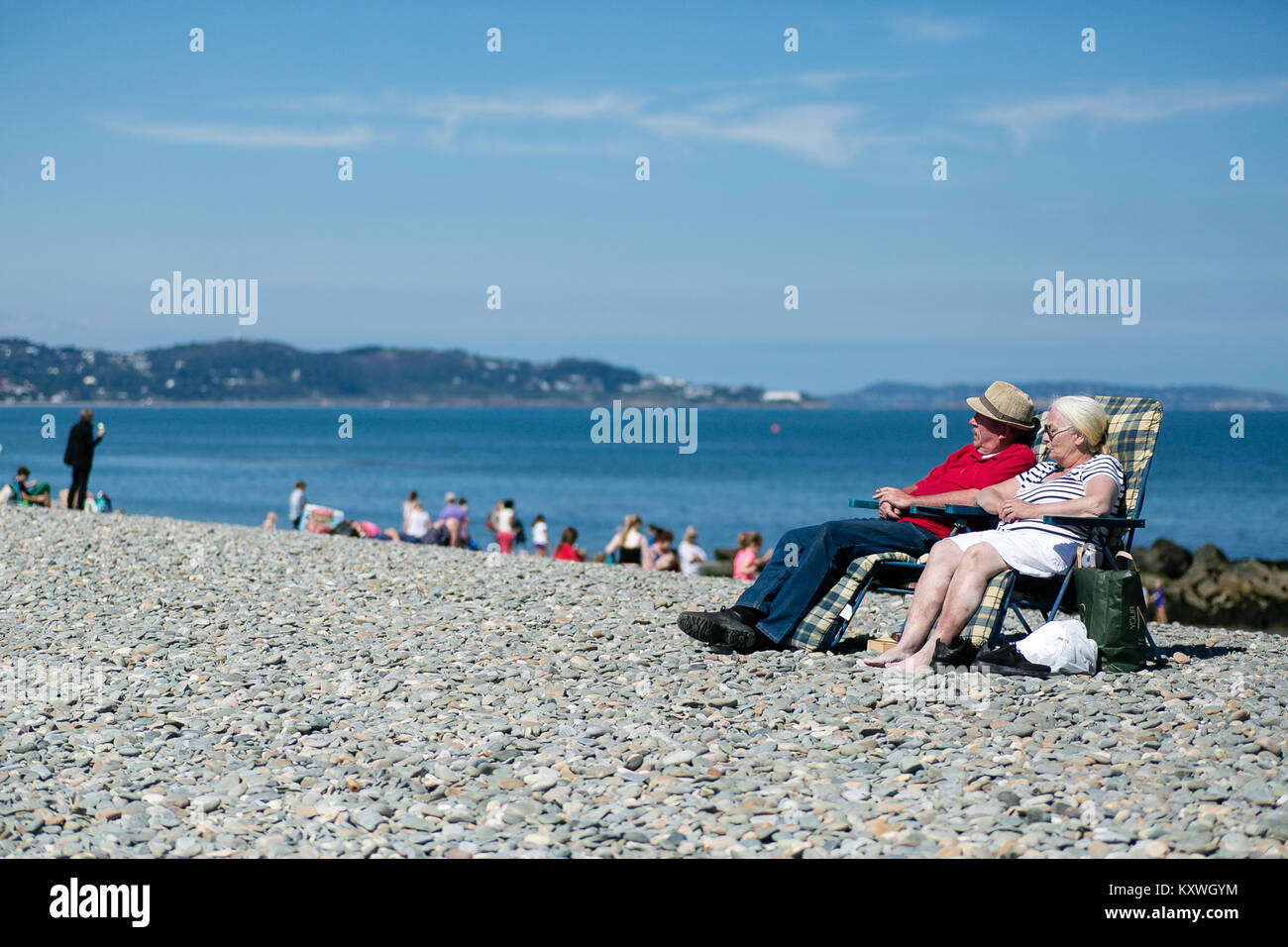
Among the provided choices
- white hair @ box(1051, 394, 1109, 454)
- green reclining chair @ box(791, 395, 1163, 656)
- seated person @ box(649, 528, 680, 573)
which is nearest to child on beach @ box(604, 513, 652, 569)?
seated person @ box(649, 528, 680, 573)

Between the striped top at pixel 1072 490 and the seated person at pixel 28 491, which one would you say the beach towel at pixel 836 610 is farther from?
the seated person at pixel 28 491

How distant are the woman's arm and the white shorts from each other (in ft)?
0.29

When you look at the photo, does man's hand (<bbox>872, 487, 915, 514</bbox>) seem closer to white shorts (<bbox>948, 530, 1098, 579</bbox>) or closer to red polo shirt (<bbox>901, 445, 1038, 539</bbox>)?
red polo shirt (<bbox>901, 445, 1038, 539</bbox>)

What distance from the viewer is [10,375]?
121 meters

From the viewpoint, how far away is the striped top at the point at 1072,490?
5.52m

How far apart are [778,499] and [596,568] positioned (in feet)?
158

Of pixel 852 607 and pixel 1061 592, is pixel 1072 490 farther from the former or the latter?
pixel 852 607

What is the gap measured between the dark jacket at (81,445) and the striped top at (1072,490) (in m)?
16.1

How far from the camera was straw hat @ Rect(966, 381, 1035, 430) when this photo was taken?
19.6 feet

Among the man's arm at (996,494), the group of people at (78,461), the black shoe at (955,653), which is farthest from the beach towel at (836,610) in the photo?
the group of people at (78,461)

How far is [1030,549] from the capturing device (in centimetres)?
543

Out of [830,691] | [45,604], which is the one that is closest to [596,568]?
[45,604]
